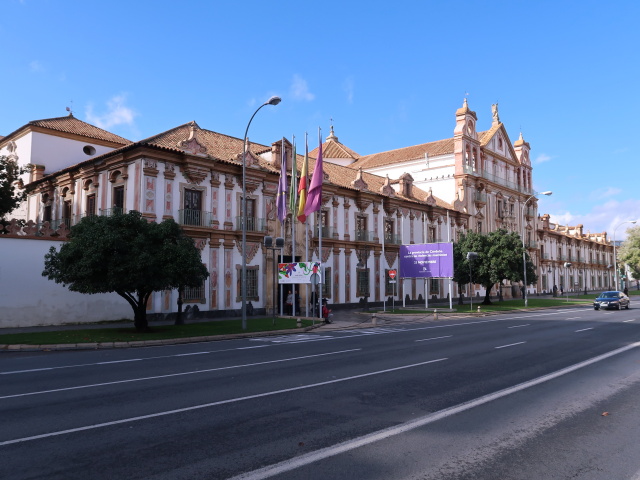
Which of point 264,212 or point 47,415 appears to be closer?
point 47,415

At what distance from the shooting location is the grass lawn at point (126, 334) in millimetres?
16578

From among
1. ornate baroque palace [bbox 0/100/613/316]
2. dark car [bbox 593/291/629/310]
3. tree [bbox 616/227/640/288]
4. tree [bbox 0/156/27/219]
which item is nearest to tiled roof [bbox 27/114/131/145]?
ornate baroque palace [bbox 0/100/613/316]

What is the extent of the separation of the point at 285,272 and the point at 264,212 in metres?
6.65

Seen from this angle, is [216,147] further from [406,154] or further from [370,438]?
[406,154]

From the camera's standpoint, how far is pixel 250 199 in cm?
3059

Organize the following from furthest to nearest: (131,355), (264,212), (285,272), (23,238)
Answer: (264,212), (285,272), (23,238), (131,355)

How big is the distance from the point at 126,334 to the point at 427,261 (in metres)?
22.9

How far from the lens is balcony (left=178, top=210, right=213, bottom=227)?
26484 millimetres

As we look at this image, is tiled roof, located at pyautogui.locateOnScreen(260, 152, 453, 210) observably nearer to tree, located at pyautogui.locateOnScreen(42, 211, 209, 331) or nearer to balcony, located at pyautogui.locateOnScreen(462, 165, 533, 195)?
balcony, located at pyautogui.locateOnScreen(462, 165, 533, 195)

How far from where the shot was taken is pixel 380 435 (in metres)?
5.97

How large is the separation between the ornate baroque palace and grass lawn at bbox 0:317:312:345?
5.05 m

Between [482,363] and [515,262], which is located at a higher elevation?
[515,262]

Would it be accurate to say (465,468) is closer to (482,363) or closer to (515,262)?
(482,363)

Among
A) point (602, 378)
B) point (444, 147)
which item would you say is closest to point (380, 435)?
point (602, 378)
